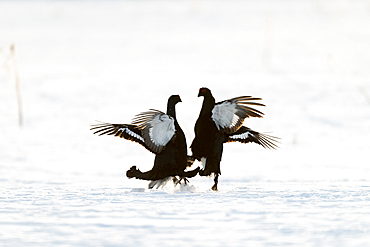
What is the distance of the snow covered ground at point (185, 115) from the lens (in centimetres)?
426

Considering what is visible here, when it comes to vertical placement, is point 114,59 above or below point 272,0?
below

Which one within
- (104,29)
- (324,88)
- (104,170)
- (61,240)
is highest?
(104,29)

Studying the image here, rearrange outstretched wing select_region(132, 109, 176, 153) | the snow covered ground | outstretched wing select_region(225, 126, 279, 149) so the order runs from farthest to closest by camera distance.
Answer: outstretched wing select_region(225, 126, 279, 149) → outstretched wing select_region(132, 109, 176, 153) → the snow covered ground

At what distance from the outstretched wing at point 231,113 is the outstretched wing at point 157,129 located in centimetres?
49

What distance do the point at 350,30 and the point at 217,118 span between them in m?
14.7

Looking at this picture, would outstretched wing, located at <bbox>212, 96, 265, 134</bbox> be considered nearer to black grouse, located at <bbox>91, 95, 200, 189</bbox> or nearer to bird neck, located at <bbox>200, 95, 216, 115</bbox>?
bird neck, located at <bbox>200, 95, 216, 115</bbox>

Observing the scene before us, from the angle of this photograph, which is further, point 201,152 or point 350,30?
point 350,30

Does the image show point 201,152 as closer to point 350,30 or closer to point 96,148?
point 96,148

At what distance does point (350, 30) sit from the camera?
1923cm

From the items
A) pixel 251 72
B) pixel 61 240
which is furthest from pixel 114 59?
pixel 61 240

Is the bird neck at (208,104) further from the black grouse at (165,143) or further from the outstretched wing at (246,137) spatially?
the outstretched wing at (246,137)

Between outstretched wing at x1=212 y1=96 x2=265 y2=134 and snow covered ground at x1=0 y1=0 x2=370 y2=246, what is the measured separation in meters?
0.68

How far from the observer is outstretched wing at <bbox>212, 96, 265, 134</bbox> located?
229 inches

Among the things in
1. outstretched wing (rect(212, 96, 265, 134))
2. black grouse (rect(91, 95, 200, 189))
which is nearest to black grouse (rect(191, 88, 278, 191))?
outstretched wing (rect(212, 96, 265, 134))
